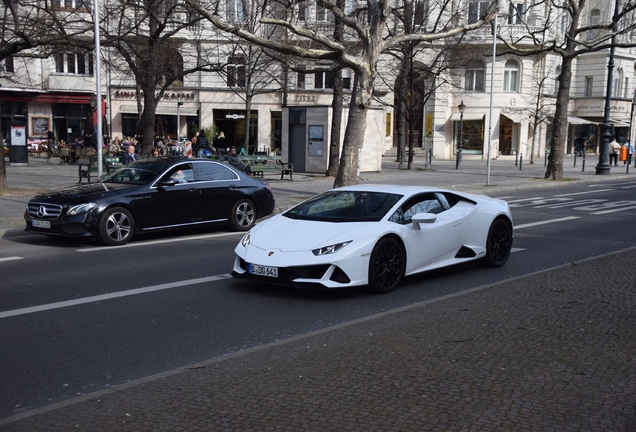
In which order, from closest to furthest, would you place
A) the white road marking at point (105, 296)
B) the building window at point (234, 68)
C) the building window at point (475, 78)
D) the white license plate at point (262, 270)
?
the white road marking at point (105, 296) < the white license plate at point (262, 270) < the building window at point (234, 68) < the building window at point (475, 78)

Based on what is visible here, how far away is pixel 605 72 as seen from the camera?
5491 centimetres

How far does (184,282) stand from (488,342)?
14.4 feet

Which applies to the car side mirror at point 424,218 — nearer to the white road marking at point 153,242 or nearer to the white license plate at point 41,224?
the white road marking at point 153,242

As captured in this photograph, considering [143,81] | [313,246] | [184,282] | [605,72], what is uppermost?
[605,72]

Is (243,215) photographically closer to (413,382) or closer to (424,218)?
(424,218)

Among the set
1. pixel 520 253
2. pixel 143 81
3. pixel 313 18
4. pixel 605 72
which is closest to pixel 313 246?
pixel 520 253

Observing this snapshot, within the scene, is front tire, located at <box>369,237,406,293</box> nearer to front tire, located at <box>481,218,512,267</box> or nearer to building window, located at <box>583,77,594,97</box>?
front tire, located at <box>481,218,512,267</box>

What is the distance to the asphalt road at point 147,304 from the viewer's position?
5.62 m

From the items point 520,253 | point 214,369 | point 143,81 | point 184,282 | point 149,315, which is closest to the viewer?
point 214,369

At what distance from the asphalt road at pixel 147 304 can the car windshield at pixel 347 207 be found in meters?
0.96

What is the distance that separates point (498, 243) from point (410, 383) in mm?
5628

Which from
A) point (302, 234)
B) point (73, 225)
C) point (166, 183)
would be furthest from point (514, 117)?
point (302, 234)

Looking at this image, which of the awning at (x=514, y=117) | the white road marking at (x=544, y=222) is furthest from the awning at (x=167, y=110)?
the white road marking at (x=544, y=222)

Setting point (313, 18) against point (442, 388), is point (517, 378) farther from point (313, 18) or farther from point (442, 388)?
point (313, 18)
